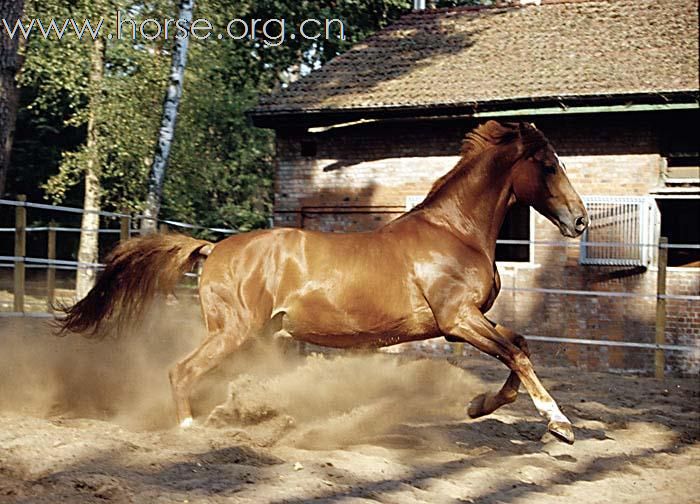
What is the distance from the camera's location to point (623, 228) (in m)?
12.4

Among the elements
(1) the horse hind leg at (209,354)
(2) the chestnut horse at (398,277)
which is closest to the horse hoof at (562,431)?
(2) the chestnut horse at (398,277)

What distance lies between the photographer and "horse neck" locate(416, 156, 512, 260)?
22.0ft

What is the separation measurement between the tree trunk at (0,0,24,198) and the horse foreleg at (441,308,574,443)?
10.6ft

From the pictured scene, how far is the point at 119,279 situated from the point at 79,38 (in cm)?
1085

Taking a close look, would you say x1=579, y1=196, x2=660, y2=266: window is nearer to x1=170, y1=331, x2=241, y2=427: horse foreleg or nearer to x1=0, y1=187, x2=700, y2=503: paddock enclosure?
x1=0, y1=187, x2=700, y2=503: paddock enclosure

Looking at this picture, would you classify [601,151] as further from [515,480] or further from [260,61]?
[260,61]

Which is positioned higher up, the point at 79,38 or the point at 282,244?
the point at 79,38

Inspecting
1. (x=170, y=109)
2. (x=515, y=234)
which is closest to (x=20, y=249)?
(x=170, y=109)

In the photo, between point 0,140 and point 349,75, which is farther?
point 349,75

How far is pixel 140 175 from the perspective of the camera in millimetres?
19219

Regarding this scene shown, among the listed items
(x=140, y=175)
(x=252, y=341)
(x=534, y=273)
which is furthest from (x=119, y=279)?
(x=140, y=175)

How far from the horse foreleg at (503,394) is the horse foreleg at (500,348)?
77 mm

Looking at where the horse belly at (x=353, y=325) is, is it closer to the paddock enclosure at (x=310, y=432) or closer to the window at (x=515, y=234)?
the paddock enclosure at (x=310, y=432)

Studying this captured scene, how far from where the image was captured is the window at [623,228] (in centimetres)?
1229
